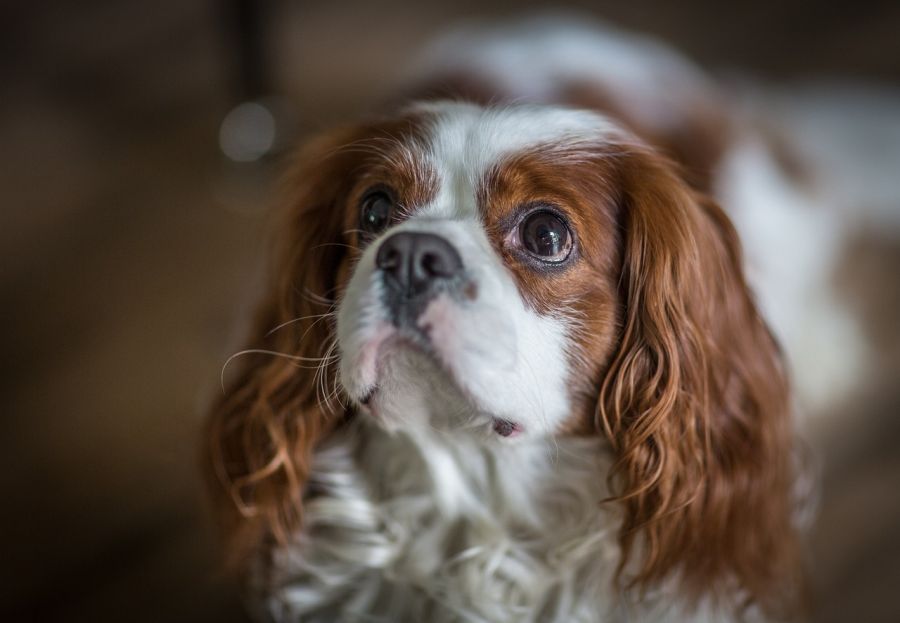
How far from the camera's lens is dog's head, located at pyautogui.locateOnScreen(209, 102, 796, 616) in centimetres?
101

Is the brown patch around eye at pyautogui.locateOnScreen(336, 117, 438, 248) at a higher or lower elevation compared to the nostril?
higher

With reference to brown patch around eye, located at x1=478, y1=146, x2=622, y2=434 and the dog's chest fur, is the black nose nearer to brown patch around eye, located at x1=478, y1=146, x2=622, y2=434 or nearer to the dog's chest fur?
brown patch around eye, located at x1=478, y1=146, x2=622, y2=434

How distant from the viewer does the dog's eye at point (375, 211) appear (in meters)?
1.13

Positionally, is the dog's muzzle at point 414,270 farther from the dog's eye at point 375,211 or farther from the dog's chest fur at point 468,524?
the dog's chest fur at point 468,524

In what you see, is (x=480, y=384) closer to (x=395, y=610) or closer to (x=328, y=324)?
(x=328, y=324)

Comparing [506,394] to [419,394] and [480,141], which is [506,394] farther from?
[480,141]

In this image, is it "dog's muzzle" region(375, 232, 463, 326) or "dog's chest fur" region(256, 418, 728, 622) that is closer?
"dog's muzzle" region(375, 232, 463, 326)

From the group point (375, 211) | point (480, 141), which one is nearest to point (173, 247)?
point (375, 211)

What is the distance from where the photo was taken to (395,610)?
1.33 m

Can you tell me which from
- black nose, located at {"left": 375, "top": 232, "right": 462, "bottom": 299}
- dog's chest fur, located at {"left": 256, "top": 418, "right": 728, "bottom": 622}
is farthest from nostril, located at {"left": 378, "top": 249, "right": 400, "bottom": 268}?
dog's chest fur, located at {"left": 256, "top": 418, "right": 728, "bottom": 622}

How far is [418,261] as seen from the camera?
969 mm

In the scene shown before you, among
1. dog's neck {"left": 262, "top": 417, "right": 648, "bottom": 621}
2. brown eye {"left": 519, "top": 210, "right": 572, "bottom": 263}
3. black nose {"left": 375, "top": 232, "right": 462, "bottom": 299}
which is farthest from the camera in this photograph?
dog's neck {"left": 262, "top": 417, "right": 648, "bottom": 621}

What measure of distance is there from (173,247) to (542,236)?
1.40m

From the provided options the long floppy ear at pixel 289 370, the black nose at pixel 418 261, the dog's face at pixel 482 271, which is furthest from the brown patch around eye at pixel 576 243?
the long floppy ear at pixel 289 370
